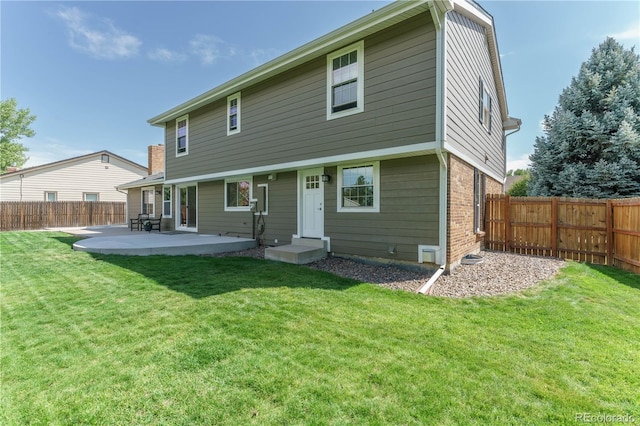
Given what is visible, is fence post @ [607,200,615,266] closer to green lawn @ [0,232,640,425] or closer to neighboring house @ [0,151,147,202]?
green lawn @ [0,232,640,425]

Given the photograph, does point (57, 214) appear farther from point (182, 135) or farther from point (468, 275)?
point (468, 275)

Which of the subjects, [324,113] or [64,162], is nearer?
[324,113]

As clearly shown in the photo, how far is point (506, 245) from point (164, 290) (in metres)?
9.70

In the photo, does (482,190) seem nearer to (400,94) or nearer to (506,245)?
(506,245)

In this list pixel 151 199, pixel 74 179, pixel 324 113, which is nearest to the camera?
pixel 324 113

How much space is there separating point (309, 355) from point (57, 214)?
23500 millimetres

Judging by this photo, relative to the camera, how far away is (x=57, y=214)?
19.3m

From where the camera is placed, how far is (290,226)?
9.29m

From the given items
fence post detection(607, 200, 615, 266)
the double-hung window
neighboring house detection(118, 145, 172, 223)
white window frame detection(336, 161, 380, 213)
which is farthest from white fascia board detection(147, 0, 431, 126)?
fence post detection(607, 200, 615, 266)

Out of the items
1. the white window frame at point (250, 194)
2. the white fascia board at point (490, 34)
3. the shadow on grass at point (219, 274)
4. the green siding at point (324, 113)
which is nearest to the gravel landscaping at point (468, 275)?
the shadow on grass at point (219, 274)

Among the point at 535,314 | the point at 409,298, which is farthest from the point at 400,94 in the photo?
the point at 535,314

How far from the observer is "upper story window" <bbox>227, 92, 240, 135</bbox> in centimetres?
1058

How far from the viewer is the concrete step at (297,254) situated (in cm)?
747

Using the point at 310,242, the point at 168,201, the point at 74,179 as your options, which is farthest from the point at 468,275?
the point at 74,179
